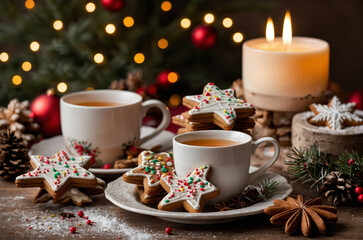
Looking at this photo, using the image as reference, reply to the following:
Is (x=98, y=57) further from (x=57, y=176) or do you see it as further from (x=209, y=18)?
(x=57, y=176)

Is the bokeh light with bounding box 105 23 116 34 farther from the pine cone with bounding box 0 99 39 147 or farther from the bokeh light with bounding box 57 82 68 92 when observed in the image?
the pine cone with bounding box 0 99 39 147

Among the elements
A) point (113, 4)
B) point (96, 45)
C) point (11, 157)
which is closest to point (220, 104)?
point (11, 157)

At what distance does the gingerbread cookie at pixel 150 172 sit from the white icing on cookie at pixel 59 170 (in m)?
0.10

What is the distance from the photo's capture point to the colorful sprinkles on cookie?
4.00 feet

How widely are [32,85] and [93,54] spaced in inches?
12.2

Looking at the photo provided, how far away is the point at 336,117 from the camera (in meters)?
1.33

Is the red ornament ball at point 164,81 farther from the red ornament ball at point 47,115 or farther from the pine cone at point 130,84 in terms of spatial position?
the red ornament ball at point 47,115

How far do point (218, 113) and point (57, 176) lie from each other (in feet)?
1.30

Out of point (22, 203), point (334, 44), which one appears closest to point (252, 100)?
point (22, 203)

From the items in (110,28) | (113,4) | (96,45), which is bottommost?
(96,45)

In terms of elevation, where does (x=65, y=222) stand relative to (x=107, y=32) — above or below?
below

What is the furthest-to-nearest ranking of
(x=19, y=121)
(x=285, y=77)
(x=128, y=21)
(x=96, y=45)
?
(x=96, y=45) → (x=128, y=21) → (x=19, y=121) → (x=285, y=77)

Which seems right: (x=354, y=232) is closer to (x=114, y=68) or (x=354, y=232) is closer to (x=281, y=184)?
(x=281, y=184)

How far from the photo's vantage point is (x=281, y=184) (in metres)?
1.22
